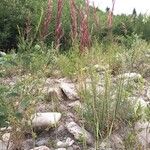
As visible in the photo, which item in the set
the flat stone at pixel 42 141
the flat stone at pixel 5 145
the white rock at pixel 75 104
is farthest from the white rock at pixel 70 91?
the flat stone at pixel 5 145

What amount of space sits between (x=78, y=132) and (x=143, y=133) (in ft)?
1.76

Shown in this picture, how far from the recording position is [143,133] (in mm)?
4391

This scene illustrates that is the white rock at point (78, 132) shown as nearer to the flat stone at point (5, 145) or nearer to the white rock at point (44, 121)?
the white rock at point (44, 121)

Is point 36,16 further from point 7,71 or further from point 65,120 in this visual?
point 65,120

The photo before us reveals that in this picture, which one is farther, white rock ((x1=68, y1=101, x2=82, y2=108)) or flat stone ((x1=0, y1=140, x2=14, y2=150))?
white rock ((x1=68, y1=101, x2=82, y2=108))

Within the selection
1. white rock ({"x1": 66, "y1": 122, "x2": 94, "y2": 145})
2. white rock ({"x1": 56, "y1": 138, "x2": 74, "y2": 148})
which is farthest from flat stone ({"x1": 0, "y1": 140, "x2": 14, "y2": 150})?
white rock ({"x1": 66, "y1": 122, "x2": 94, "y2": 145})

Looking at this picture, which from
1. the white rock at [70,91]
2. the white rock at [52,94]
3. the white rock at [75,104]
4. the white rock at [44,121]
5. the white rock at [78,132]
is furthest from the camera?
the white rock at [70,91]

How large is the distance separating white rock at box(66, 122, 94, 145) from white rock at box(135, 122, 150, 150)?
1.25ft

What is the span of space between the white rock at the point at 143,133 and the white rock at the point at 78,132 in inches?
15.1

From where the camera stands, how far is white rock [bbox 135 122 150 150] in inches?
165

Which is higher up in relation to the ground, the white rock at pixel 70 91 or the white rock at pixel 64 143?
the white rock at pixel 70 91

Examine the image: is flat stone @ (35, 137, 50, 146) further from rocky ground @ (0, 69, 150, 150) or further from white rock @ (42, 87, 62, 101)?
white rock @ (42, 87, 62, 101)

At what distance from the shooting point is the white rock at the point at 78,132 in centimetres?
410

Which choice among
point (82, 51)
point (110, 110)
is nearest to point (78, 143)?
point (110, 110)
